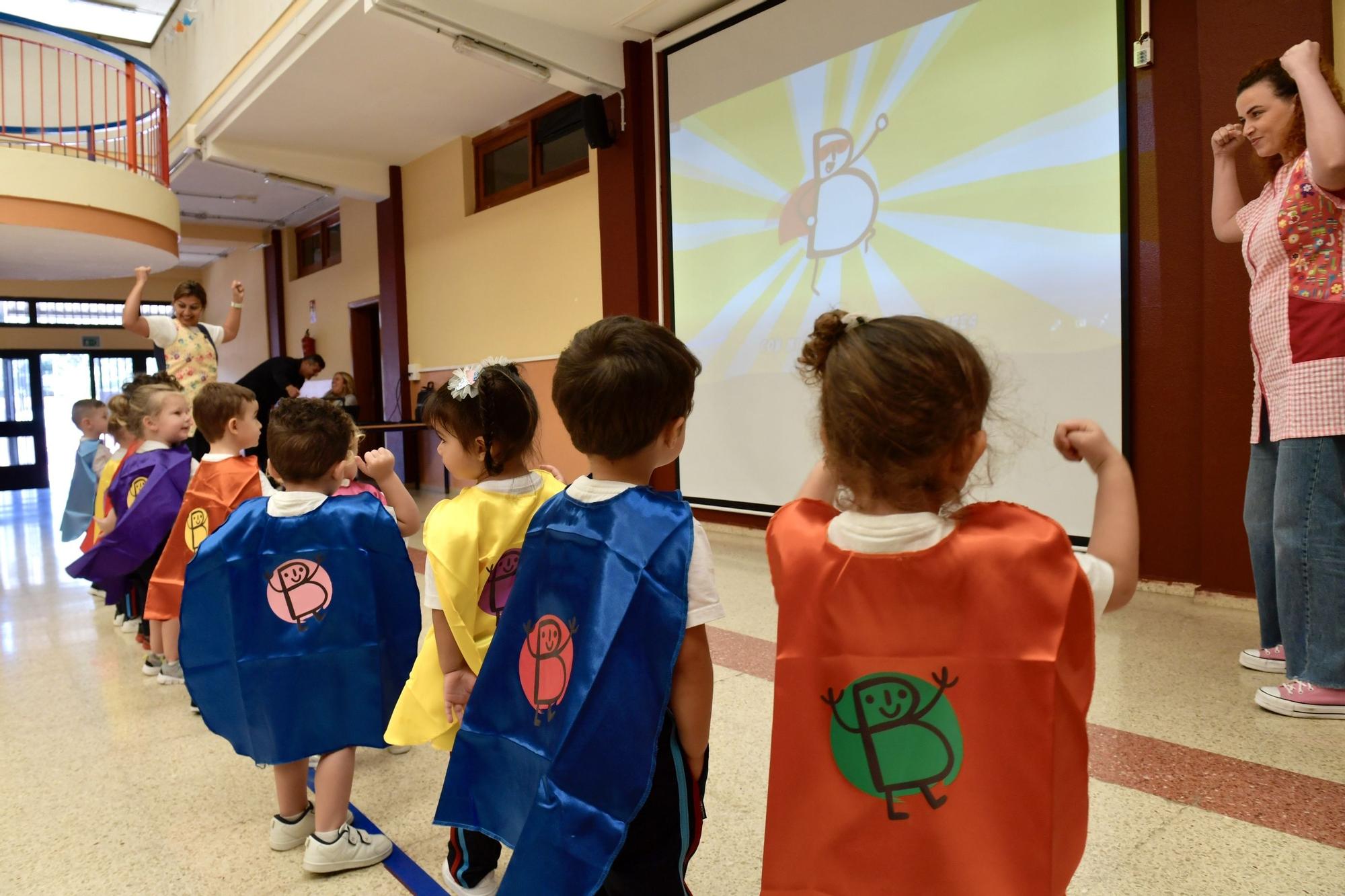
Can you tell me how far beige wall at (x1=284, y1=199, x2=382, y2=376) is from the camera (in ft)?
27.7

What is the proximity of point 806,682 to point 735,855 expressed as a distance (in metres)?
0.73

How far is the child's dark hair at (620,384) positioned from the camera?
37.4 inches

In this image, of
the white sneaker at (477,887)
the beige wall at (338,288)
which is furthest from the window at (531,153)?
the white sneaker at (477,887)

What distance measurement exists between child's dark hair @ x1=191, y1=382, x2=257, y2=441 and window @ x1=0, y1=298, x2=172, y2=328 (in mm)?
10055

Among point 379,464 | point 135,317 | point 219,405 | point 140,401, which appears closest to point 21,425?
point 135,317

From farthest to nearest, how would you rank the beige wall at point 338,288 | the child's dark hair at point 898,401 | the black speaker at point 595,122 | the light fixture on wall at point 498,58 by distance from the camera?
the beige wall at point 338,288 → the black speaker at point 595,122 → the light fixture on wall at point 498,58 → the child's dark hair at point 898,401

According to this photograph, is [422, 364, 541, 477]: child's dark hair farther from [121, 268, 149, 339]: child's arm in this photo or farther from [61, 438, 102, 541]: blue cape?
[61, 438, 102, 541]: blue cape

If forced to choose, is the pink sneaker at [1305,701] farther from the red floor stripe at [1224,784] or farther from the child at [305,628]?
the child at [305,628]

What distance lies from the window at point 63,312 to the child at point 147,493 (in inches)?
366

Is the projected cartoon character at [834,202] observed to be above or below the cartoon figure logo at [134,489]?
above

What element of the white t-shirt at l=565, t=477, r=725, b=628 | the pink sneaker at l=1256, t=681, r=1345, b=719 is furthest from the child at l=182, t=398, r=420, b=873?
the pink sneaker at l=1256, t=681, r=1345, b=719

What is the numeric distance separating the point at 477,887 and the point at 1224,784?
1393mm

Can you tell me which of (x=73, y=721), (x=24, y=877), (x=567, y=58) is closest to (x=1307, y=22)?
(x=567, y=58)

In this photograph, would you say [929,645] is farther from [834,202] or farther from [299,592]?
[834,202]
